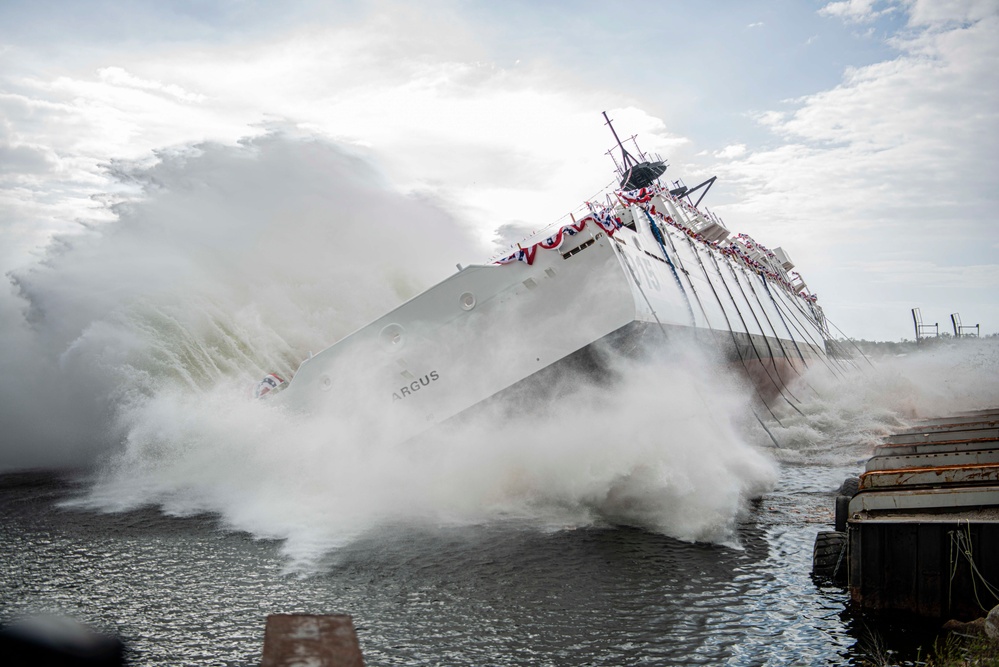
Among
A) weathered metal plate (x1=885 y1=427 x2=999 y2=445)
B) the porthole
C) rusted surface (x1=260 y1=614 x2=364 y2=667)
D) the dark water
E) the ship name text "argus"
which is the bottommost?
the dark water

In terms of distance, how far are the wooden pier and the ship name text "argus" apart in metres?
7.85

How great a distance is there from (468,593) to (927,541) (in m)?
→ 4.65

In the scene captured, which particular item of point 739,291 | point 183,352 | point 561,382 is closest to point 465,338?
point 561,382

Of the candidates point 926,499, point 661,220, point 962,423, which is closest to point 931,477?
point 926,499

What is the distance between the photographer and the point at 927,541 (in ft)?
21.5

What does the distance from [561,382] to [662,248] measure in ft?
23.6

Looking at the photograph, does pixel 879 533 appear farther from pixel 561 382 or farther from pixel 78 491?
pixel 78 491

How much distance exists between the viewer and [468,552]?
975 cm

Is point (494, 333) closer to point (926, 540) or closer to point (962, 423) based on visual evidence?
point (926, 540)

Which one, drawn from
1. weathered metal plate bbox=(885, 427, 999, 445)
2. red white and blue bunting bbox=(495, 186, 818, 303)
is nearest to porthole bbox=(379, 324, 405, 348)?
red white and blue bunting bbox=(495, 186, 818, 303)

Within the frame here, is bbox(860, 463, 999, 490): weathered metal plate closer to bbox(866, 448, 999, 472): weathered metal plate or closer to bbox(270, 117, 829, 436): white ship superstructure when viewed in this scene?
bbox(866, 448, 999, 472): weathered metal plate

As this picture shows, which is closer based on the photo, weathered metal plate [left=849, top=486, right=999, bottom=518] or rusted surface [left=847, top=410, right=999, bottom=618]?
rusted surface [left=847, top=410, right=999, bottom=618]

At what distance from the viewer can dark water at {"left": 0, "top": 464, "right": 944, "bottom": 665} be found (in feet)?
21.5

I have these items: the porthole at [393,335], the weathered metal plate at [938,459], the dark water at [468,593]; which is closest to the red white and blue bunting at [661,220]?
the porthole at [393,335]
